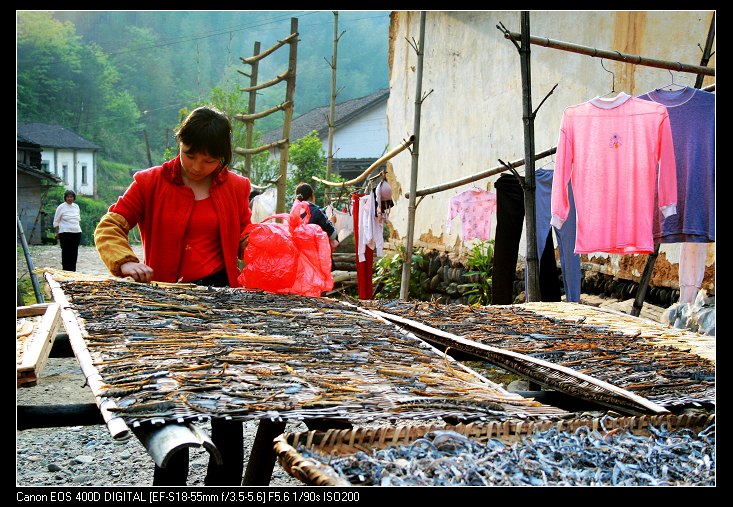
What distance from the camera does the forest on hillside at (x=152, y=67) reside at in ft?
159

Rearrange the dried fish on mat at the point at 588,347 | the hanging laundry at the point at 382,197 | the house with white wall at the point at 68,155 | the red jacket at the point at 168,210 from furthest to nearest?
the house with white wall at the point at 68,155 < the hanging laundry at the point at 382,197 < the red jacket at the point at 168,210 < the dried fish on mat at the point at 588,347

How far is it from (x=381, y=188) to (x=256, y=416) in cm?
945

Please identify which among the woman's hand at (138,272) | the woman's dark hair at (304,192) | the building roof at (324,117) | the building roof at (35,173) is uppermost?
the building roof at (324,117)

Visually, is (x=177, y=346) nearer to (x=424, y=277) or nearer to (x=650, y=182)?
(x=650, y=182)

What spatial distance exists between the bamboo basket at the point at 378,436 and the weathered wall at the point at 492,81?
489 centimetres

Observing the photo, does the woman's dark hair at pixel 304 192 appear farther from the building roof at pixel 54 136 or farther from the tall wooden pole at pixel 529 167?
the building roof at pixel 54 136

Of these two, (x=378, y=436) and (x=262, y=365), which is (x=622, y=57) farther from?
(x=378, y=436)

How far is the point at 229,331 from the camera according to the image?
3320mm

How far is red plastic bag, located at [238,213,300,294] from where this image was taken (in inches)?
189

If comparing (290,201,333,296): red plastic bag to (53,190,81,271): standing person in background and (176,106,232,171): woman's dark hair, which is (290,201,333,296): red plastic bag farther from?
(53,190,81,271): standing person in background

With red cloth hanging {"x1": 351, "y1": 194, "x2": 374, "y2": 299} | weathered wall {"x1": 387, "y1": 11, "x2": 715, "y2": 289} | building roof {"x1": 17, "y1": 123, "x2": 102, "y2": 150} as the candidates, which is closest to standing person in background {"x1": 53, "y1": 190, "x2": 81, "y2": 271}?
red cloth hanging {"x1": 351, "y1": 194, "x2": 374, "y2": 299}

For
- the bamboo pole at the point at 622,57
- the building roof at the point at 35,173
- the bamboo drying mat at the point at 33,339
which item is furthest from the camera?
the building roof at the point at 35,173

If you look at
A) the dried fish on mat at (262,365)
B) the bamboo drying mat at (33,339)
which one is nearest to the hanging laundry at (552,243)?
the dried fish on mat at (262,365)
